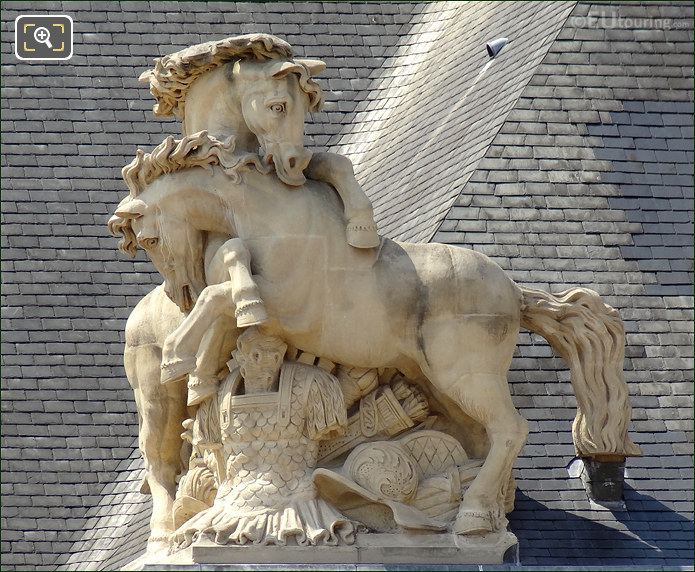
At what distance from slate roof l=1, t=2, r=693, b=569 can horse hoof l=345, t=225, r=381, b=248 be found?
8.54 feet

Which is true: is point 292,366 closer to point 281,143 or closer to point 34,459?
point 281,143

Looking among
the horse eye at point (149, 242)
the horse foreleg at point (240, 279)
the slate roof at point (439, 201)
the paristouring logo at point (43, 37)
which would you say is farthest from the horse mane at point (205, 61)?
the paristouring logo at point (43, 37)

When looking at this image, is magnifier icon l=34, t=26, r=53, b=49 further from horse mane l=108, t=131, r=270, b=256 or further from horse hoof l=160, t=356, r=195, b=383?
horse hoof l=160, t=356, r=195, b=383

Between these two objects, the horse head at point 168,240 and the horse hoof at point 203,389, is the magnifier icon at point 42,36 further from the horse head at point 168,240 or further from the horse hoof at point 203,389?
the horse hoof at point 203,389

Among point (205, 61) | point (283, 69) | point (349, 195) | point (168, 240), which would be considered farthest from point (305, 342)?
point (205, 61)

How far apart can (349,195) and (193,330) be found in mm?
1297

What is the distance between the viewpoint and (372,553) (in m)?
17.3

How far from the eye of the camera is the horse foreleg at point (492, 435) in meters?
17.5

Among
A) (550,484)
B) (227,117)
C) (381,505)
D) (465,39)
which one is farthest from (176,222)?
(465,39)

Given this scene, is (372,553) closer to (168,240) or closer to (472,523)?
(472,523)

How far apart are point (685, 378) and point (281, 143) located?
4229 mm

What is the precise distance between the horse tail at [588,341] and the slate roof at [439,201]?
1.22 m

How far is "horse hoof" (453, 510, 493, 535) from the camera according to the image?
57.1 ft

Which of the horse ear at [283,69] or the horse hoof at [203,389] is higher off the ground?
the horse ear at [283,69]
